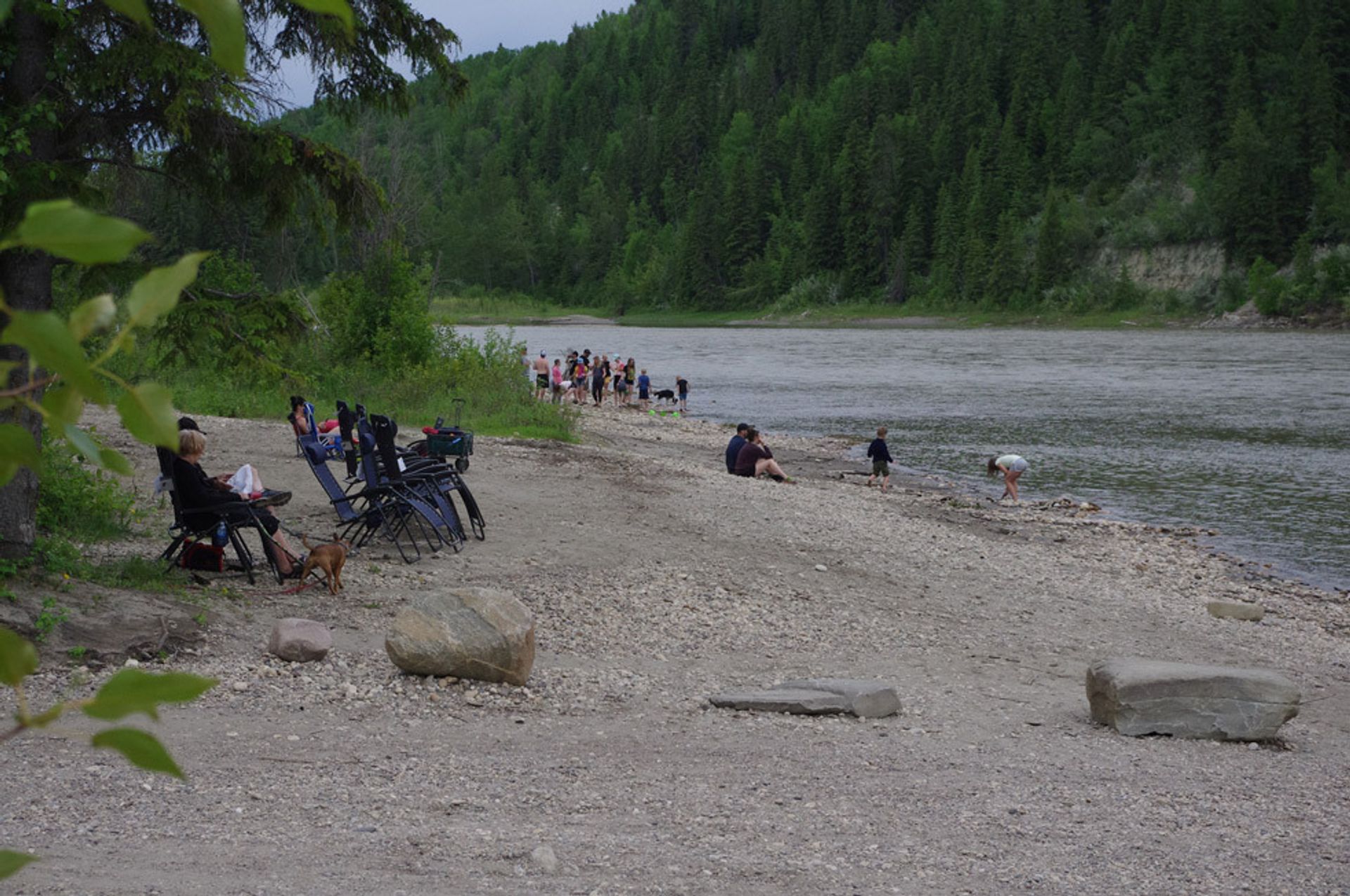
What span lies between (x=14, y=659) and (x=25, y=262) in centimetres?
761

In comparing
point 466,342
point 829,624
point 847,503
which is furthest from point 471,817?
point 466,342

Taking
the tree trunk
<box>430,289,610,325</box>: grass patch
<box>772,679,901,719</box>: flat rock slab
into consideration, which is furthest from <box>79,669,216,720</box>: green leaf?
<box>430,289,610,325</box>: grass patch

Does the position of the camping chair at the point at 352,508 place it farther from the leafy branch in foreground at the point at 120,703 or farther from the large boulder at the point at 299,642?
the leafy branch in foreground at the point at 120,703

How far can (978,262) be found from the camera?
112 metres

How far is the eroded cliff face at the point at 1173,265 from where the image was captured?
95688 millimetres

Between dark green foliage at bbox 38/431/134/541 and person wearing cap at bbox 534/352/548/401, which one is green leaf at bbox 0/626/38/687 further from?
person wearing cap at bbox 534/352/548/401

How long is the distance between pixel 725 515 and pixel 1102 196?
363 ft

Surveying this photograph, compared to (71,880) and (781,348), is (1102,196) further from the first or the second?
(71,880)

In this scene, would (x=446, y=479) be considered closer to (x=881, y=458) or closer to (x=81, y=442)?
(x=81, y=442)

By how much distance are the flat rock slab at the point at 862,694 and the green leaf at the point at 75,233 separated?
7.13 m

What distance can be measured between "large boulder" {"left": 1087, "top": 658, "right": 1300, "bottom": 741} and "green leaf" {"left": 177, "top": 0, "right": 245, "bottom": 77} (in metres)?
7.75

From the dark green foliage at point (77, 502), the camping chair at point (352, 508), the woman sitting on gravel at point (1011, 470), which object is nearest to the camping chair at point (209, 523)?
the dark green foliage at point (77, 502)

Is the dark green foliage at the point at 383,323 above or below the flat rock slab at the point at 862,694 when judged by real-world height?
above

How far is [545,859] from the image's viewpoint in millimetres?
4898
